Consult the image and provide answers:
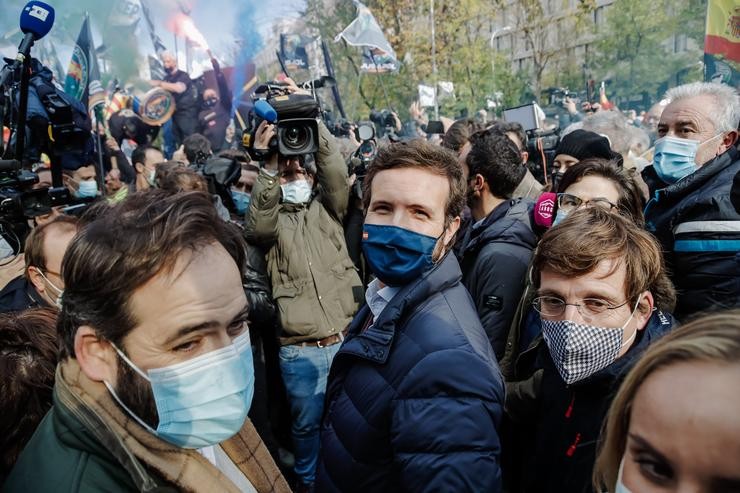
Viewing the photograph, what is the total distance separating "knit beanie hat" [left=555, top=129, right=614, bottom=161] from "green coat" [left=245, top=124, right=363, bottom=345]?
193 centimetres

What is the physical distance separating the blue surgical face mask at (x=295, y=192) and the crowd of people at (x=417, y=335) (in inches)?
10.2

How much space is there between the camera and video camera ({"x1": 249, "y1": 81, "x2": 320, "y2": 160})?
→ 346 centimetres

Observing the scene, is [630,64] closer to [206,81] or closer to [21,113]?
[206,81]

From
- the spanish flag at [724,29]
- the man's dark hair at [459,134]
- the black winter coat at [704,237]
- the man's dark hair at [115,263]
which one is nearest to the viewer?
the man's dark hair at [115,263]

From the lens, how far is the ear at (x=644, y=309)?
6.68 ft

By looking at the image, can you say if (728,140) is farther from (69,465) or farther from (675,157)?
(69,465)

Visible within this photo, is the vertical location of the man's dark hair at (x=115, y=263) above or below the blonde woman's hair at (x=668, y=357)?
above

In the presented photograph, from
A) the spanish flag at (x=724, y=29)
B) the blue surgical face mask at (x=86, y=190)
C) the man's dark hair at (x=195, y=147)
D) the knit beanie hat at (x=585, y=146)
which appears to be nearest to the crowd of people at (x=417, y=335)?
the knit beanie hat at (x=585, y=146)

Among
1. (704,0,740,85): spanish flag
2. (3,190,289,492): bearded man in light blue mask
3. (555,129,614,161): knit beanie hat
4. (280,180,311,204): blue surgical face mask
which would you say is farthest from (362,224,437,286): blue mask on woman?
(704,0,740,85): spanish flag

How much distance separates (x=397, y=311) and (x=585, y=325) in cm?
72

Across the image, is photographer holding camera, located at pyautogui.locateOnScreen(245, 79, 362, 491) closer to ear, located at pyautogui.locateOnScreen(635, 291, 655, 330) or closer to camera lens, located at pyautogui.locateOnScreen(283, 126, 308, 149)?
camera lens, located at pyautogui.locateOnScreen(283, 126, 308, 149)

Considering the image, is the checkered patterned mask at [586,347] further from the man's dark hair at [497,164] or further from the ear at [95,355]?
the man's dark hair at [497,164]

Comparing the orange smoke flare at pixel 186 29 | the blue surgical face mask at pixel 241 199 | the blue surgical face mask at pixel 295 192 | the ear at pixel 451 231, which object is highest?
the orange smoke flare at pixel 186 29

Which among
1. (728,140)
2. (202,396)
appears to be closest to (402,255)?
(202,396)
